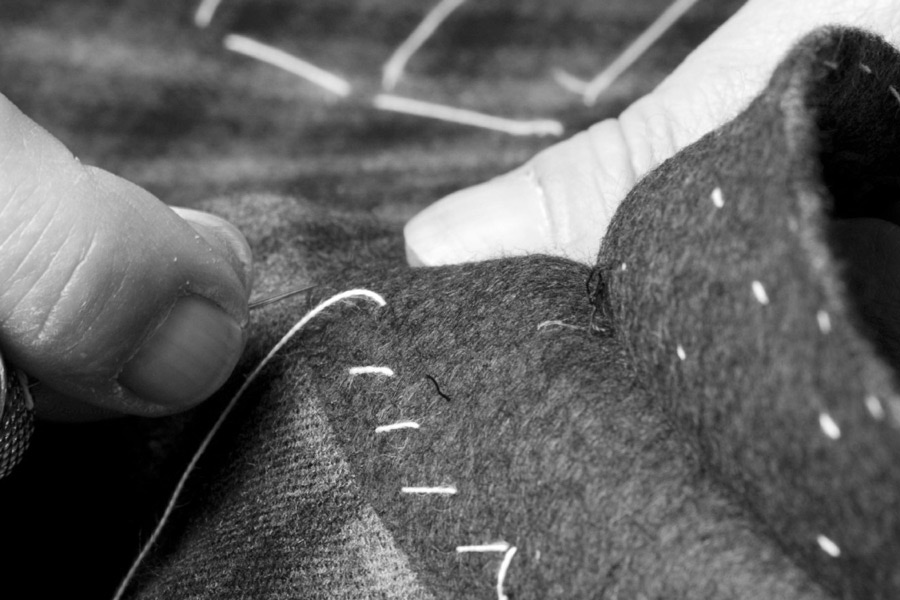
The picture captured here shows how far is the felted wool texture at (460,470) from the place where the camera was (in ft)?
1.07

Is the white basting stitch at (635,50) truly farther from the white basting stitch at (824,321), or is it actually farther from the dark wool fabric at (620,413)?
the white basting stitch at (824,321)

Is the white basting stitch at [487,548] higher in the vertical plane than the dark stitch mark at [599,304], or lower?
lower

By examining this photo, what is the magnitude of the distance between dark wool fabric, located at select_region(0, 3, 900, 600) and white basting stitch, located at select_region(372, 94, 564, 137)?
46cm

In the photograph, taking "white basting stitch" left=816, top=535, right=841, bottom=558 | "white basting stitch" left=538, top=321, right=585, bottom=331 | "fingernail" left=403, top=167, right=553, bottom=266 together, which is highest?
"white basting stitch" left=816, top=535, right=841, bottom=558

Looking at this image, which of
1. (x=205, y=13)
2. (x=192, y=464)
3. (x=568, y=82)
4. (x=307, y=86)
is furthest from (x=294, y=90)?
(x=192, y=464)

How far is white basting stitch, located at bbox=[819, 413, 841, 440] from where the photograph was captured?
0.26m

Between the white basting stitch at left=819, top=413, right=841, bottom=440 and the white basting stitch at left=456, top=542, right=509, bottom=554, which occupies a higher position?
the white basting stitch at left=819, top=413, right=841, bottom=440

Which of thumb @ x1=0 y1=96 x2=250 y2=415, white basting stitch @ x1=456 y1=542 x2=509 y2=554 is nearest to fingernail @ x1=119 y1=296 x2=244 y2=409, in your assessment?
thumb @ x1=0 y1=96 x2=250 y2=415

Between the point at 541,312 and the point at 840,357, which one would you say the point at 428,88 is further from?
the point at 840,357

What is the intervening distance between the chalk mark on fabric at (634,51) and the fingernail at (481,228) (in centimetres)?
36

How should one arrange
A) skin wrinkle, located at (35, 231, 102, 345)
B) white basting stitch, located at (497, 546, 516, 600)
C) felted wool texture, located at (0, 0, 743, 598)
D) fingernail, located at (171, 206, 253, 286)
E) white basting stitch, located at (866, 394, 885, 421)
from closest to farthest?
1. white basting stitch, located at (866, 394, 885, 421)
2. white basting stitch, located at (497, 546, 516, 600)
3. skin wrinkle, located at (35, 231, 102, 345)
4. fingernail, located at (171, 206, 253, 286)
5. felted wool texture, located at (0, 0, 743, 598)

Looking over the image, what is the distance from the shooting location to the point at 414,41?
1034mm

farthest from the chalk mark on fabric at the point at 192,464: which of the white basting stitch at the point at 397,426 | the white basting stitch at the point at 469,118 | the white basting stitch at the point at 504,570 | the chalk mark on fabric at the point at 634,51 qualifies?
the chalk mark on fabric at the point at 634,51

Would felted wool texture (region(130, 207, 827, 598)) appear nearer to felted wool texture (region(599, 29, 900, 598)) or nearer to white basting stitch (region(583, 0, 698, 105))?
felted wool texture (region(599, 29, 900, 598))
